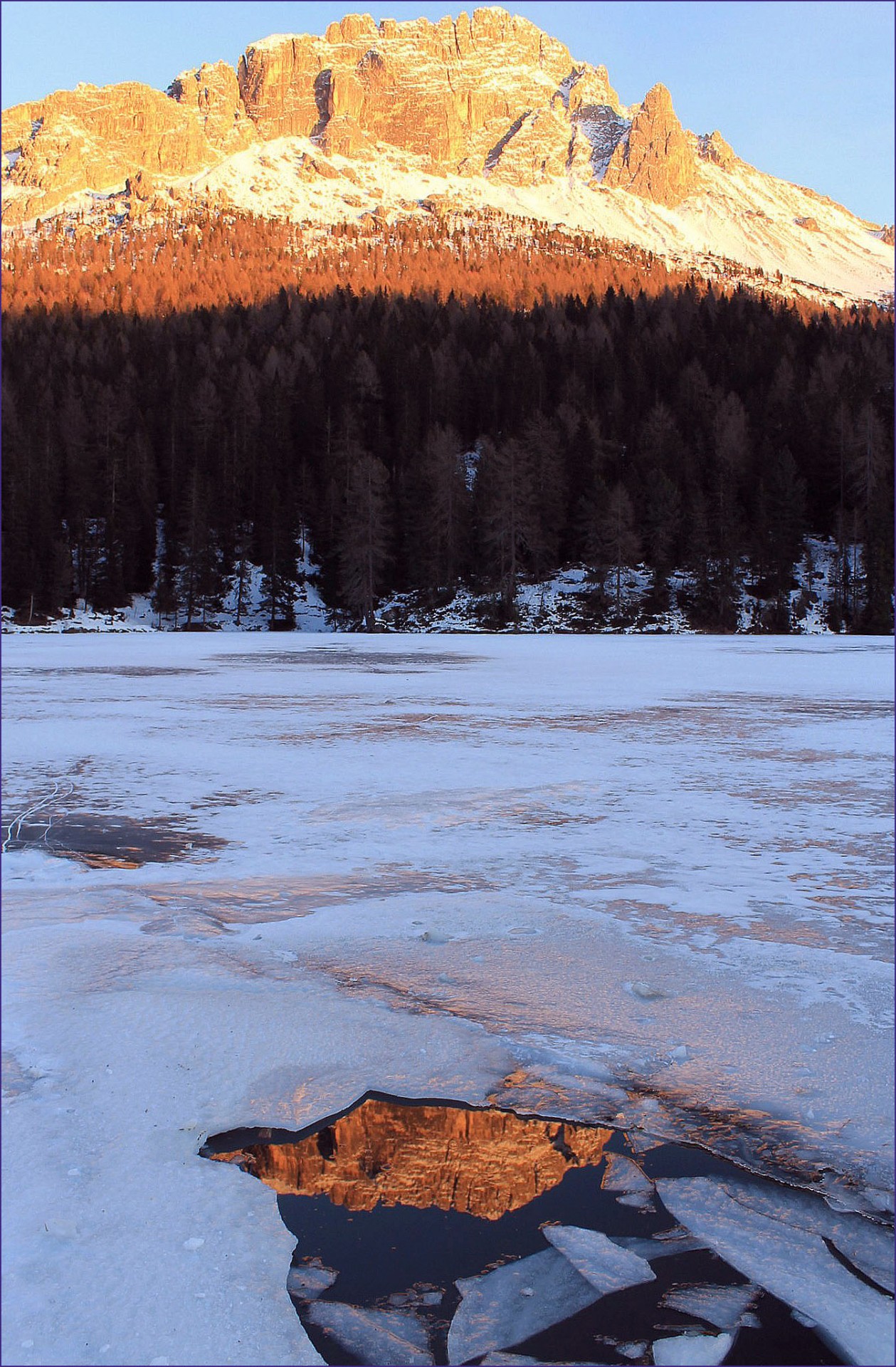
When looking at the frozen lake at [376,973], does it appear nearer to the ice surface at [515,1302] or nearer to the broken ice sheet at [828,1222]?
the broken ice sheet at [828,1222]

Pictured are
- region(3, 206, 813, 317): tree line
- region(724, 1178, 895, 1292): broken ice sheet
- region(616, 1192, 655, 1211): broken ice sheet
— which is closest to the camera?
region(724, 1178, 895, 1292): broken ice sheet

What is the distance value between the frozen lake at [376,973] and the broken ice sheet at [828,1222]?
0.09 m

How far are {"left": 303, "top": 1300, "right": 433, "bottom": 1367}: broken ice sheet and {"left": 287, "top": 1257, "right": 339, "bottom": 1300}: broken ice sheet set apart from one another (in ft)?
0.14

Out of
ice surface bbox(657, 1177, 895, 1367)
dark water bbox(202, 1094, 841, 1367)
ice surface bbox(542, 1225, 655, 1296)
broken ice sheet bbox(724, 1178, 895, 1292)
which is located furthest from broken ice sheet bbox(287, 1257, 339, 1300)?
broken ice sheet bbox(724, 1178, 895, 1292)

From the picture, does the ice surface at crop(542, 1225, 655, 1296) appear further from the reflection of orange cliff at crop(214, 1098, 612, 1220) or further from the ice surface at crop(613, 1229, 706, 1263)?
the reflection of orange cliff at crop(214, 1098, 612, 1220)

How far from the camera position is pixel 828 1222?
2.89m

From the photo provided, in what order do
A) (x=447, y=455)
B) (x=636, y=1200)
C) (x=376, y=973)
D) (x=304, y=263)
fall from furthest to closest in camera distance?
(x=304, y=263) → (x=447, y=455) → (x=376, y=973) → (x=636, y=1200)

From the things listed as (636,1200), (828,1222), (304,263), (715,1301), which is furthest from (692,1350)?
Result: (304,263)

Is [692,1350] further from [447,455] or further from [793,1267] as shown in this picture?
[447,455]

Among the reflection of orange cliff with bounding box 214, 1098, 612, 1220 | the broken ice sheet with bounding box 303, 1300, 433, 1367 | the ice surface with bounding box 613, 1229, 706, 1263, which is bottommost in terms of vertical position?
the ice surface with bounding box 613, 1229, 706, 1263

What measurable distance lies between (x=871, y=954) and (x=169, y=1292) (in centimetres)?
354

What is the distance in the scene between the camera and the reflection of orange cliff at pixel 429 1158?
300 centimetres

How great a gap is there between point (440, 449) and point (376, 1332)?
59024 millimetres

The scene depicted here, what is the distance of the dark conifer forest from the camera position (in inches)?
2159
